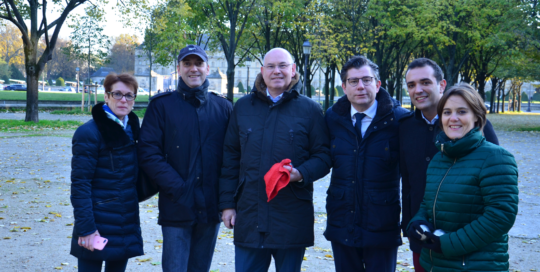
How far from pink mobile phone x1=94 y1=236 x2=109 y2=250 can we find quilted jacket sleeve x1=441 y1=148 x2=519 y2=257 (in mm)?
2371

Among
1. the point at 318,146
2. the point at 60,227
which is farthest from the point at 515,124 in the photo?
the point at 318,146

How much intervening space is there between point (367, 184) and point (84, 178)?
2064 millimetres

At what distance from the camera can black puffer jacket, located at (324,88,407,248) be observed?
3.42 metres

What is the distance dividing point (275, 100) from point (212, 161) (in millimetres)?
731

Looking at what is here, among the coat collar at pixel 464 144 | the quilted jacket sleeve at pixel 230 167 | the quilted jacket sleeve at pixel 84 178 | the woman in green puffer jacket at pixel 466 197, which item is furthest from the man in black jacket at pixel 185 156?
the coat collar at pixel 464 144

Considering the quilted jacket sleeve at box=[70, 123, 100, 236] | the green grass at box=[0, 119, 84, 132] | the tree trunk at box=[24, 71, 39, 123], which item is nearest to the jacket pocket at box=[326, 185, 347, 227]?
the quilted jacket sleeve at box=[70, 123, 100, 236]

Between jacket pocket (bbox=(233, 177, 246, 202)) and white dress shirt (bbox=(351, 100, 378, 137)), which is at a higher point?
white dress shirt (bbox=(351, 100, 378, 137))

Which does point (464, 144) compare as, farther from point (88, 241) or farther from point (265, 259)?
point (88, 241)

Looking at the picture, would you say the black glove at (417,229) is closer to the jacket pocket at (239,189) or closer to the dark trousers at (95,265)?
the jacket pocket at (239,189)

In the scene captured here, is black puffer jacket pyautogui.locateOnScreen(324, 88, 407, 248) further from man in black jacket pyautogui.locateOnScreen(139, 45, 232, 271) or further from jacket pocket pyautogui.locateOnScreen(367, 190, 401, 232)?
man in black jacket pyautogui.locateOnScreen(139, 45, 232, 271)

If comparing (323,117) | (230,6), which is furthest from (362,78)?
(230,6)

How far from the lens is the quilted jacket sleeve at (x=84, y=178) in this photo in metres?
3.28

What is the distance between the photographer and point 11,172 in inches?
412

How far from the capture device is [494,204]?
252 centimetres
